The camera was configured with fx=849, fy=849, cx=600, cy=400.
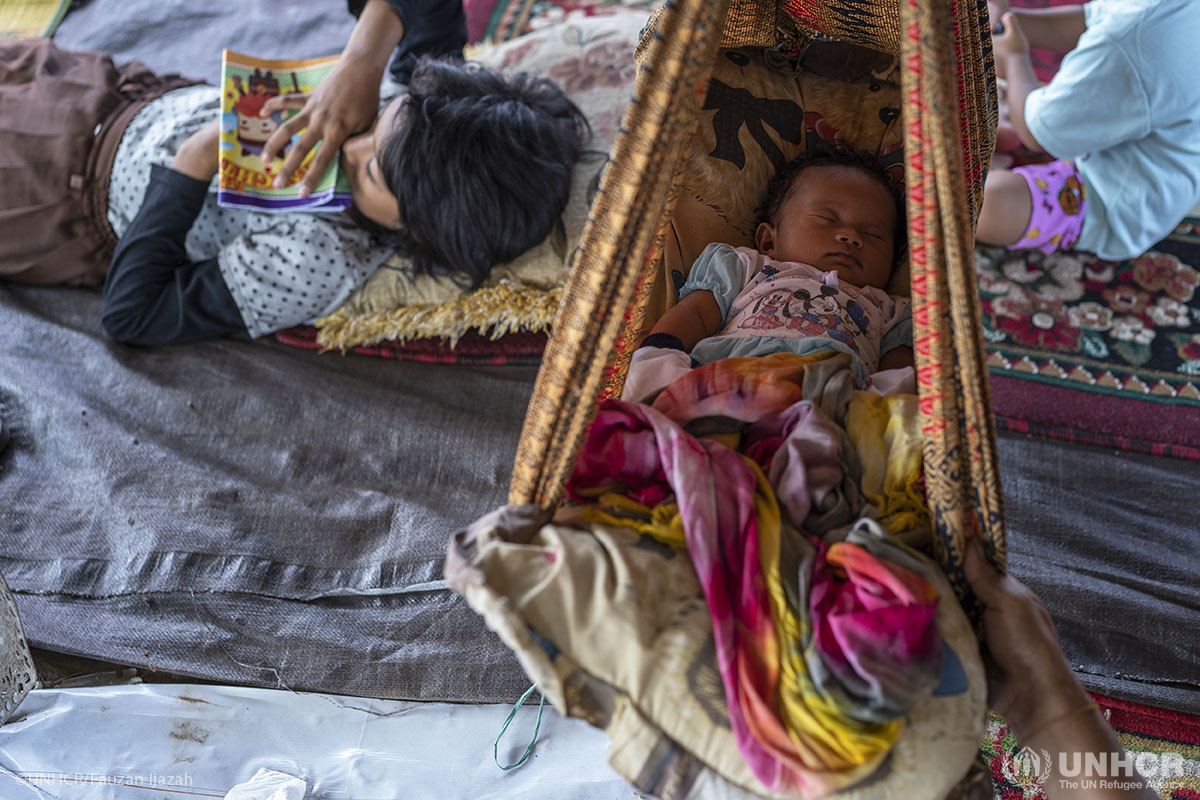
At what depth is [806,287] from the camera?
1268 millimetres

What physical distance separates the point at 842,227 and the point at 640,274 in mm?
648

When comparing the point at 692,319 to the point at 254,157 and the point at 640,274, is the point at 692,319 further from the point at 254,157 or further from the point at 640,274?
the point at 254,157

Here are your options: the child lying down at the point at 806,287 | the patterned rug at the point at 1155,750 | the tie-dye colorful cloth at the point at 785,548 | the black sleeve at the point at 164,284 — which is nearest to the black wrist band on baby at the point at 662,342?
the child lying down at the point at 806,287

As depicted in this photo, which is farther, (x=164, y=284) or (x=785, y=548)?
(x=164, y=284)

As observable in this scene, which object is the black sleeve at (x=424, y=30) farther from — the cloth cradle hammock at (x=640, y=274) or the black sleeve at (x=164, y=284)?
the cloth cradle hammock at (x=640, y=274)

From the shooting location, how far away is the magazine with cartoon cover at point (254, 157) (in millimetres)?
1816

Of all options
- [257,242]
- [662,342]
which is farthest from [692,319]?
[257,242]

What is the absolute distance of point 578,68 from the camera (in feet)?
6.98

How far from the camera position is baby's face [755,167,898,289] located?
1357mm

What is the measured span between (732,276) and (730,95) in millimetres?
405

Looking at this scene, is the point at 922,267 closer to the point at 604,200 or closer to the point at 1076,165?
the point at 604,200

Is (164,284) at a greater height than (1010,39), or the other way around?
(1010,39)

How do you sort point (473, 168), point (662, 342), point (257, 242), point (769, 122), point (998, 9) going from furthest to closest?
point (998, 9)
point (257, 242)
point (473, 168)
point (769, 122)
point (662, 342)

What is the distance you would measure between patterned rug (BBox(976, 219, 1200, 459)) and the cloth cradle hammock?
1049mm
